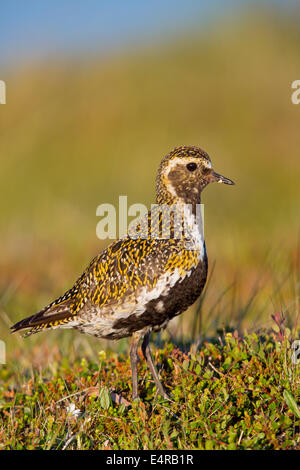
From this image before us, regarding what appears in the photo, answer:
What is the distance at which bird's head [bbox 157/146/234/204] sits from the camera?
5.13 m

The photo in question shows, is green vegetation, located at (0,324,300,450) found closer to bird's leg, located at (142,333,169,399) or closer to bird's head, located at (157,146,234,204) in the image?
bird's leg, located at (142,333,169,399)

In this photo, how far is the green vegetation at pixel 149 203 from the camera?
453 centimetres

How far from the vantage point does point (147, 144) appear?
2152 cm

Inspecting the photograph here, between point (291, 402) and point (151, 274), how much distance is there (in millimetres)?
1449

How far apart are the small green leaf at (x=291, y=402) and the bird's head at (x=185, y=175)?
5.88 ft

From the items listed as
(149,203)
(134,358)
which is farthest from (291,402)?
(149,203)

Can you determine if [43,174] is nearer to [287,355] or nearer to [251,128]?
[251,128]

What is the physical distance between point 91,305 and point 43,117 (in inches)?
826

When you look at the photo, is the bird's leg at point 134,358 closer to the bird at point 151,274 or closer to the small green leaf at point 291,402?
the bird at point 151,274

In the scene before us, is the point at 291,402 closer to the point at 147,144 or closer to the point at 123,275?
the point at 123,275

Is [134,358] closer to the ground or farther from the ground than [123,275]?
closer to the ground

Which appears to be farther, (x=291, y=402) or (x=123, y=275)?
(x=123, y=275)

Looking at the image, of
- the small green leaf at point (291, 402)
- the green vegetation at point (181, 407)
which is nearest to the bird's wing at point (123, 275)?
the green vegetation at point (181, 407)
